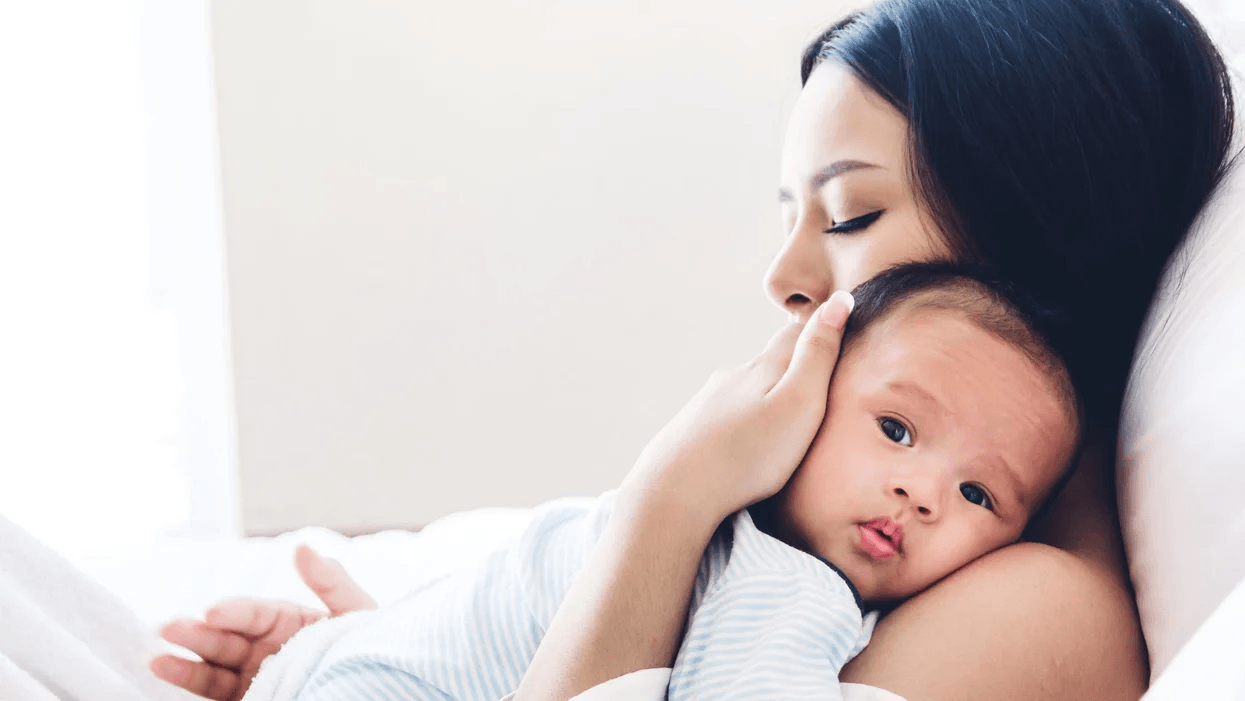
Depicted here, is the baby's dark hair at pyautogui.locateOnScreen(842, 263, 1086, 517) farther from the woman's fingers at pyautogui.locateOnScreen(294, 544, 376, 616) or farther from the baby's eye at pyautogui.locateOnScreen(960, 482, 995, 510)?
the woman's fingers at pyautogui.locateOnScreen(294, 544, 376, 616)

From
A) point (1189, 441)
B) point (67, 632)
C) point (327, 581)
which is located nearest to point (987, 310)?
point (1189, 441)

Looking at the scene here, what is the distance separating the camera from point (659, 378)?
11.0 ft

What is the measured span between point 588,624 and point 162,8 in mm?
2883

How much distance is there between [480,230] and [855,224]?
7.22 ft

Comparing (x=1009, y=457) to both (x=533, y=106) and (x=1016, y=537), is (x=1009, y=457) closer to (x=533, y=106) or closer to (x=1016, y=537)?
(x=1016, y=537)

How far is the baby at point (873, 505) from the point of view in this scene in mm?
886

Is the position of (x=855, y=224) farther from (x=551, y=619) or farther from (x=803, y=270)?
(x=551, y=619)

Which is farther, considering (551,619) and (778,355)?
(778,355)

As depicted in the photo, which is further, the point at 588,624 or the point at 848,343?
the point at 848,343

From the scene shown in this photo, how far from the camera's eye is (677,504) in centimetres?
89

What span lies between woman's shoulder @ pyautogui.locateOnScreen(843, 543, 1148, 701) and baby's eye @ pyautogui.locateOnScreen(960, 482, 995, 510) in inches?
3.1

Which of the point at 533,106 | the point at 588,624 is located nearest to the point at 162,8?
the point at 533,106

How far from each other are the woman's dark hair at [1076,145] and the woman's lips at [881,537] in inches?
12.3

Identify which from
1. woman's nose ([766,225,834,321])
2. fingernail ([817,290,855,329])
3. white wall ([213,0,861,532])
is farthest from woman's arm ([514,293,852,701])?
white wall ([213,0,861,532])
